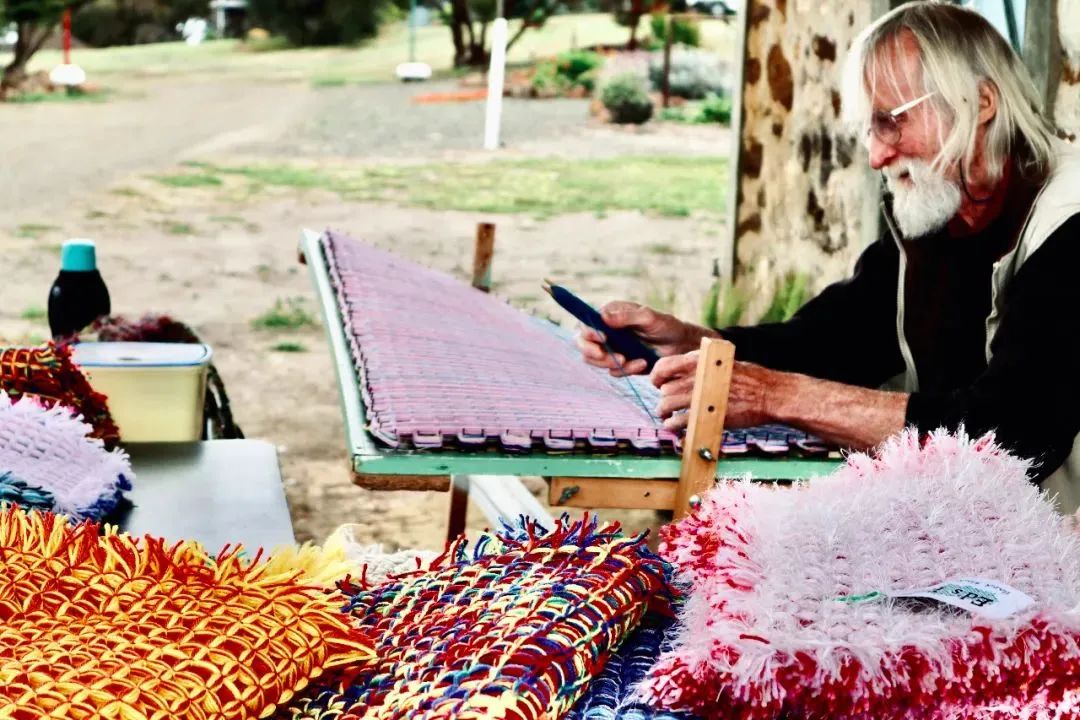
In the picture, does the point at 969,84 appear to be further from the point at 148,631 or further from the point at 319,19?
the point at 319,19

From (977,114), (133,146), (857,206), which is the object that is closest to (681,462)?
(977,114)

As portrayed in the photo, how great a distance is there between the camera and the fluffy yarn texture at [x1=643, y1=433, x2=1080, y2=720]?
0.88m

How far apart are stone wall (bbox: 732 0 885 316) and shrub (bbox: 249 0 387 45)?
6432 millimetres

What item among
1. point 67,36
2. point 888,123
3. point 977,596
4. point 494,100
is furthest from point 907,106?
point 67,36

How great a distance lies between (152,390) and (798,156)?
2.36m

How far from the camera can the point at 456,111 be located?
32.9ft

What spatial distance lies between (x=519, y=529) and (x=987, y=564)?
372mm

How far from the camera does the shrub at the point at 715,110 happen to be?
9.99 meters

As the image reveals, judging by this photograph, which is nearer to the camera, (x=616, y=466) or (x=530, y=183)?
(x=616, y=466)

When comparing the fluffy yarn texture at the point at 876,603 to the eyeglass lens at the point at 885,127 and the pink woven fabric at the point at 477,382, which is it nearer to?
the pink woven fabric at the point at 477,382

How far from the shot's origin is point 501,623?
36.5 inches

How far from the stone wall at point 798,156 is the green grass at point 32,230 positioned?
5.45 m

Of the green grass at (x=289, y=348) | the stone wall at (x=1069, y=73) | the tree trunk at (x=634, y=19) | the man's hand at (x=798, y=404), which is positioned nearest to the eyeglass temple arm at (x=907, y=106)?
the man's hand at (x=798, y=404)

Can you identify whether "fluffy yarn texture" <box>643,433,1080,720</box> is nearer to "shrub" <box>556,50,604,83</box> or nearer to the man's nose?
the man's nose
